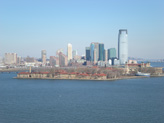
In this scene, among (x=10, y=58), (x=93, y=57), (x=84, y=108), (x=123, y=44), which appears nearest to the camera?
(x=84, y=108)

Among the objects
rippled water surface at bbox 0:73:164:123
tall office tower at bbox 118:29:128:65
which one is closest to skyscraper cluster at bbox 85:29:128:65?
tall office tower at bbox 118:29:128:65

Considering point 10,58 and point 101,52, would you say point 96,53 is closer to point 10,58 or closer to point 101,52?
point 101,52

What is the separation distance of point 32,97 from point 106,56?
1863 inches

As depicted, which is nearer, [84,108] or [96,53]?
[84,108]

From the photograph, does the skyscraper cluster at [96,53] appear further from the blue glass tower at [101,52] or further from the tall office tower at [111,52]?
the tall office tower at [111,52]

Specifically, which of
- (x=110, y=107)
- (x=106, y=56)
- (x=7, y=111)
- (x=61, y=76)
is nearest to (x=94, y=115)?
(x=110, y=107)

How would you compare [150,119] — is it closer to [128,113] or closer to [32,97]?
[128,113]

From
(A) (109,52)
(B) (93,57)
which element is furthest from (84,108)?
(A) (109,52)

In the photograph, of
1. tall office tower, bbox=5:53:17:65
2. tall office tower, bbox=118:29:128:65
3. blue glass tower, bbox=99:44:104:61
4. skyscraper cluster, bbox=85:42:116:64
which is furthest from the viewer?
blue glass tower, bbox=99:44:104:61

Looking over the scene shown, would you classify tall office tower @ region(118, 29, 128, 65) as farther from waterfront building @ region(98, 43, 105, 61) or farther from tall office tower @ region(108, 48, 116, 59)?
tall office tower @ region(108, 48, 116, 59)

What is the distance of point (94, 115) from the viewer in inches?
300

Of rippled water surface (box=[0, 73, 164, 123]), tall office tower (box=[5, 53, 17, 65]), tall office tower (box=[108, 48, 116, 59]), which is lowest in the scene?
rippled water surface (box=[0, 73, 164, 123])

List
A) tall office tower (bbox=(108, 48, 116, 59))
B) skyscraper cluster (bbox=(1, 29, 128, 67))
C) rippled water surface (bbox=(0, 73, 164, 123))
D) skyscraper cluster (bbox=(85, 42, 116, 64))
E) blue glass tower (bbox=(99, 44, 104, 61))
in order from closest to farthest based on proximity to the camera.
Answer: rippled water surface (bbox=(0, 73, 164, 123)) < skyscraper cluster (bbox=(1, 29, 128, 67)) < skyscraper cluster (bbox=(85, 42, 116, 64)) < blue glass tower (bbox=(99, 44, 104, 61)) < tall office tower (bbox=(108, 48, 116, 59))

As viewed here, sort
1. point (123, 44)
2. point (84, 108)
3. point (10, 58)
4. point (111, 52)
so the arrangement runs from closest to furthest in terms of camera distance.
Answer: point (84, 108) < point (123, 44) < point (10, 58) < point (111, 52)
